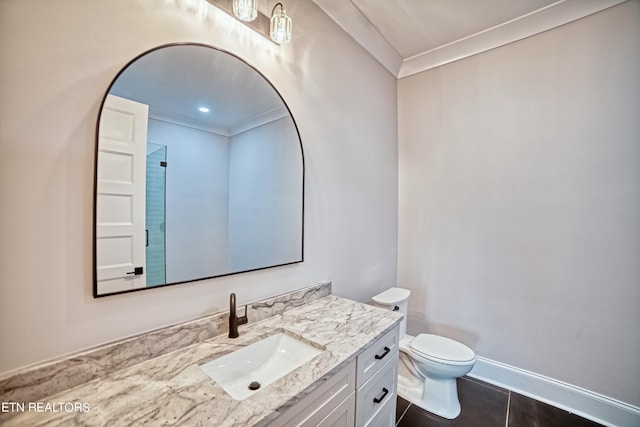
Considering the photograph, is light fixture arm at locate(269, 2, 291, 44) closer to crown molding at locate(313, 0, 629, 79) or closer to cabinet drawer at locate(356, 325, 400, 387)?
crown molding at locate(313, 0, 629, 79)

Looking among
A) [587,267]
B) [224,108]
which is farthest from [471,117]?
[224,108]

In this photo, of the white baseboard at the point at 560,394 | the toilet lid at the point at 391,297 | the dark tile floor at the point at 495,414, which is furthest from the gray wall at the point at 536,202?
the toilet lid at the point at 391,297

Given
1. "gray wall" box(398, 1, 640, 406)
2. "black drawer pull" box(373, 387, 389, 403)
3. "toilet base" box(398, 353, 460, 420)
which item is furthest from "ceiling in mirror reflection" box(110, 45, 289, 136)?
"toilet base" box(398, 353, 460, 420)

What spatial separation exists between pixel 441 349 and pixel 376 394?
2.65 ft

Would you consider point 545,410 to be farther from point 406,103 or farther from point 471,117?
point 406,103

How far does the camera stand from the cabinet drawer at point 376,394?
115 centimetres

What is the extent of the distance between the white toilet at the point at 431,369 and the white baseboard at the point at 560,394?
45 cm

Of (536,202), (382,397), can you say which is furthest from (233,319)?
(536,202)

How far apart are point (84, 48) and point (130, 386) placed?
1087 millimetres

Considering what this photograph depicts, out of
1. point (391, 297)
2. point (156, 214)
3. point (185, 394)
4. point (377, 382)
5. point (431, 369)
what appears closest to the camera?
point (185, 394)

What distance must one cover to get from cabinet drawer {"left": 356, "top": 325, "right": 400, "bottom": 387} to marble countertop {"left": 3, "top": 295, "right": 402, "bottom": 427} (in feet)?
0.21

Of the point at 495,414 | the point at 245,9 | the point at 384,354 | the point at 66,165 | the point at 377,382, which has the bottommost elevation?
the point at 495,414

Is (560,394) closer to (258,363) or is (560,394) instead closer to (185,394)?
(258,363)

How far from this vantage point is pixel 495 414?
1778 millimetres
